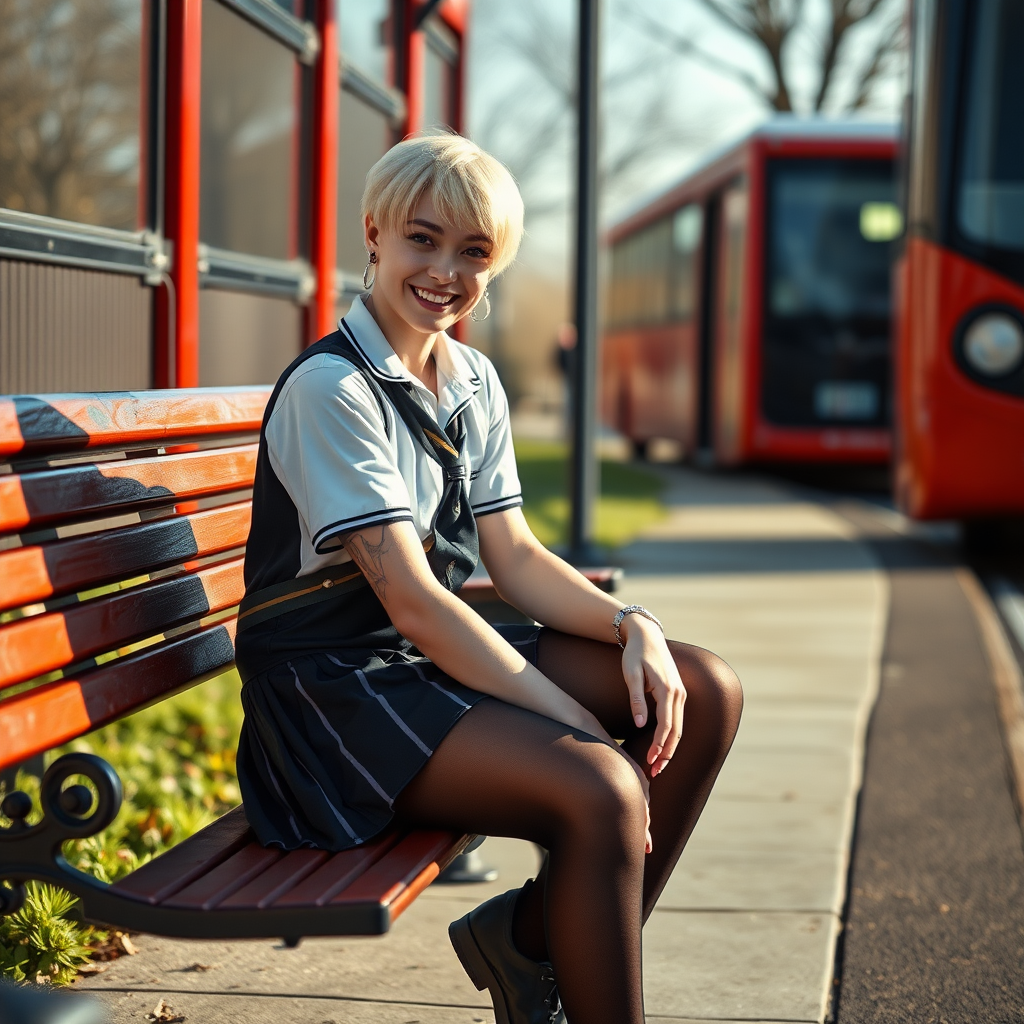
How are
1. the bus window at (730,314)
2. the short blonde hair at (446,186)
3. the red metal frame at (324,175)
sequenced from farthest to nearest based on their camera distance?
the bus window at (730,314) < the red metal frame at (324,175) < the short blonde hair at (446,186)

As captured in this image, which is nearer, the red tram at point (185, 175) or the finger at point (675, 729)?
the finger at point (675, 729)

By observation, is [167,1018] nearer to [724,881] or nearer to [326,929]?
[326,929]

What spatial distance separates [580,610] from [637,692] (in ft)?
0.90

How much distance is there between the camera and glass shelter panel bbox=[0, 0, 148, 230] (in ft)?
17.5

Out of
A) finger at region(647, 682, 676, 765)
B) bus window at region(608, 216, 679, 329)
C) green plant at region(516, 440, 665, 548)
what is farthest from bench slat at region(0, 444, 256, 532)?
bus window at region(608, 216, 679, 329)

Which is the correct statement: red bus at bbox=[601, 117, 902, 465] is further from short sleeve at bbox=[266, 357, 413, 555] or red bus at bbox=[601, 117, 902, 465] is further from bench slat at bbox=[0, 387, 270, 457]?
short sleeve at bbox=[266, 357, 413, 555]

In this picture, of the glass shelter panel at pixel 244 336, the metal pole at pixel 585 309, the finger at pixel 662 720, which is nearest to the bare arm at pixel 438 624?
the finger at pixel 662 720

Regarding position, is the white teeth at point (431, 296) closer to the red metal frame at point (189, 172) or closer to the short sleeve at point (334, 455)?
the short sleeve at point (334, 455)

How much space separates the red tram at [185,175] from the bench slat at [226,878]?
1.83 meters

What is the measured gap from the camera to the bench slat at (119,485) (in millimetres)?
2186

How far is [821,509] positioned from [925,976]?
34.0 feet

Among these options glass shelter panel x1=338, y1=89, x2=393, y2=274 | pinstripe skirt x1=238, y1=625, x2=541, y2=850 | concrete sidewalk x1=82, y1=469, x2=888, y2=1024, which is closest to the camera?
pinstripe skirt x1=238, y1=625, x2=541, y2=850

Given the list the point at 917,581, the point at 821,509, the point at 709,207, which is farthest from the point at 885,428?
the point at 917,581

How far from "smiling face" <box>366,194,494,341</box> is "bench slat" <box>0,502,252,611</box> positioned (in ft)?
1.65
